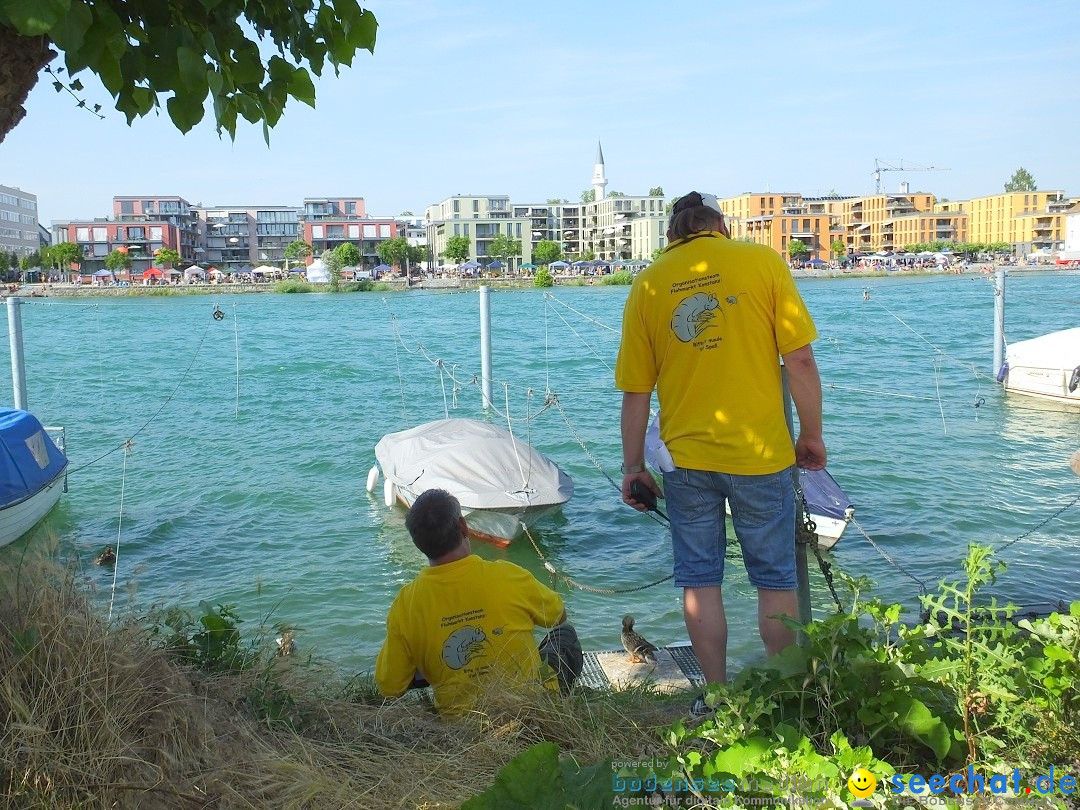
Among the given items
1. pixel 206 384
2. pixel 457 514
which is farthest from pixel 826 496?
pixel 206 384

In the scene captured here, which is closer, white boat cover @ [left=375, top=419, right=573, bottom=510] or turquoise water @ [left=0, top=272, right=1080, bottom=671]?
turquoise water @ [left=0, top=272, right=1080, bottom=671]

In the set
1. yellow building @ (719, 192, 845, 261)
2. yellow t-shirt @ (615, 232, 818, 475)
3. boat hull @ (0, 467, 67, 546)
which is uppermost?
yellow building @ (719, 192, 845, 261)

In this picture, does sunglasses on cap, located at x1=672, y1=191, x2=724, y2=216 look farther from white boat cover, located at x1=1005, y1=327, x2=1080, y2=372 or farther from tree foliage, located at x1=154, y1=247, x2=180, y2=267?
tree foliage, located at x1=154, y1=247, x2=180, y2=267

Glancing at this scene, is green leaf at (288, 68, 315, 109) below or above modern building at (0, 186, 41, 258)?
below

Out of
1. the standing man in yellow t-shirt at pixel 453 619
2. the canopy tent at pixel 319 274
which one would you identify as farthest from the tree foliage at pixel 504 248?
the standing man in yellow t-shirt at pixel 453 619

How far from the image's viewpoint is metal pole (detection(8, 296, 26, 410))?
588 inches

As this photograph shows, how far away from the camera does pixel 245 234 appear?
15875cm

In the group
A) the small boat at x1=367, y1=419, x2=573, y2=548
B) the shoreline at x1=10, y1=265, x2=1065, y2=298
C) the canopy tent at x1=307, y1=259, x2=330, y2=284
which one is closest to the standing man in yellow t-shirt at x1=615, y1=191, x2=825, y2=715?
the small boat at x1=367, y1=419, x2=573, y2=548

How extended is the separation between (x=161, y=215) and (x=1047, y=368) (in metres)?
145

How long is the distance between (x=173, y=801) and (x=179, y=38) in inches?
91.9

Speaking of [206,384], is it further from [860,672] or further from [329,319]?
[860,672]

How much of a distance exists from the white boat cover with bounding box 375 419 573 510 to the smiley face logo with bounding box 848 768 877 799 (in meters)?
9.34

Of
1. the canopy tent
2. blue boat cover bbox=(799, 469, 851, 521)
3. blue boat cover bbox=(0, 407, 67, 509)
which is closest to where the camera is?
blue boat cover bbox=(799, 469, 851, 521)

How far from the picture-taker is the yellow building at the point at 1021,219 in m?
157
